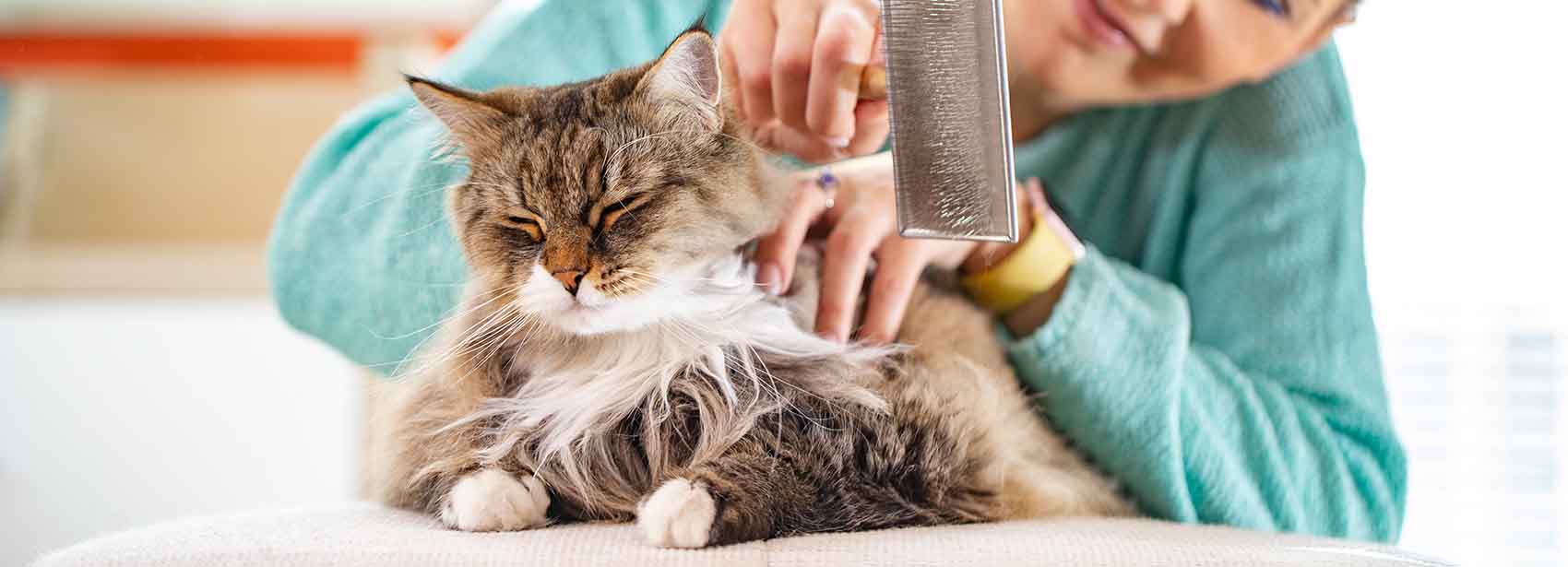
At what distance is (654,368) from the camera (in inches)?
29.5

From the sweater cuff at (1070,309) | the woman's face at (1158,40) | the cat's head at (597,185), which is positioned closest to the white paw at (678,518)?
the cat's head at (597,185)

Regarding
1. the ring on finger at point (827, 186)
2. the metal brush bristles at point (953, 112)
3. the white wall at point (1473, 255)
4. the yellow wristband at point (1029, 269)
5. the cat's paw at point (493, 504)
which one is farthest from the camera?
the white wall at point (1473, 255)

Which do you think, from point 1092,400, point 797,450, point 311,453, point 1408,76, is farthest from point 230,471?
point 1408,76

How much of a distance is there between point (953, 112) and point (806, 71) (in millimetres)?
151

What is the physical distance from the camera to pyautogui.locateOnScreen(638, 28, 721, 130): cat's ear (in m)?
0.62

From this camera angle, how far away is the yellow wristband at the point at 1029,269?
0.90 m

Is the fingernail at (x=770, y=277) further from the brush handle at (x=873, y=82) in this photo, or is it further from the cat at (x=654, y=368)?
the brush handle at (x=873, y=82)

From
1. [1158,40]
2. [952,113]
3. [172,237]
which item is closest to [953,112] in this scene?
[952,113]

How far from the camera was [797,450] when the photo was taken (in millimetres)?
726

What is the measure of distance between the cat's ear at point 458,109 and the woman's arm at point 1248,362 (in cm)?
49

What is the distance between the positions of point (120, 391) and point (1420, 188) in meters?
1.38

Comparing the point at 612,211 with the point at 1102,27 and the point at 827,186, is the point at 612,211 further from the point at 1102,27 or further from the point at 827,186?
the point at 1102,27

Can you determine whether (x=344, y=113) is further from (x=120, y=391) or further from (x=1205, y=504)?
(x=1205, y=504)

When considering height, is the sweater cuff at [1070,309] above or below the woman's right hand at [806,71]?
below
